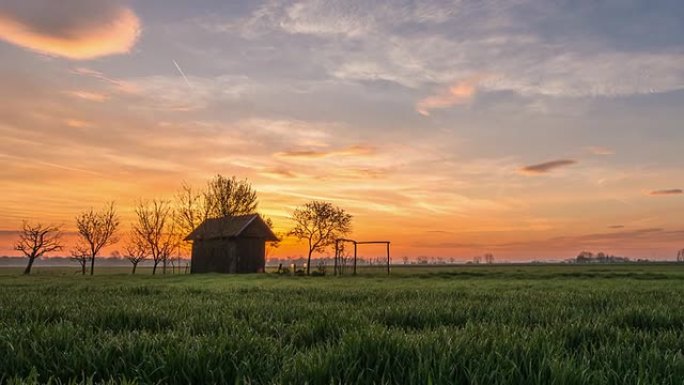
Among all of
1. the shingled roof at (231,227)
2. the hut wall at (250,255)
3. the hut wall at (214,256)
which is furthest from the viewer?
the shingled roof at (231,227)

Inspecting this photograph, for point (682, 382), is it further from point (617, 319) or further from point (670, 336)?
point (617, 319)

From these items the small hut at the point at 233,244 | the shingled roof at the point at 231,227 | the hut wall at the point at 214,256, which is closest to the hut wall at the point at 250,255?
the small hut at the point at 233,244

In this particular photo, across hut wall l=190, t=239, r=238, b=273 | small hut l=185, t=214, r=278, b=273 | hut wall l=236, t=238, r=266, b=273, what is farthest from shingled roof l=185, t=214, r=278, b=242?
hut wall l=236, t=238, r=266, b=273

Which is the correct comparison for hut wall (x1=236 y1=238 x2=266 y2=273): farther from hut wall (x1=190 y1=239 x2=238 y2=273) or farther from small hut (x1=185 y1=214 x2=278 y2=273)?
hut wall (x1=190 y1=239 x2=238 y2=273)

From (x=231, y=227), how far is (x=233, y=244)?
269cm

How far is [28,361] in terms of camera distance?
398 cm

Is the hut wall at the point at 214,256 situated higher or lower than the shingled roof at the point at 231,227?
lower

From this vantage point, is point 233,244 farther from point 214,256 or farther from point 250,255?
point 214,256

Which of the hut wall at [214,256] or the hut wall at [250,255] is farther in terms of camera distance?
the hut wall at [250,255]

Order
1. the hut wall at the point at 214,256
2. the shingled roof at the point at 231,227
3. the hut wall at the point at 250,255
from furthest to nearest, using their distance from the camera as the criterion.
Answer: the shingled roof at the point at 231,227
the hut wall at the point at 250,255
the hut wall at the point at 214,256

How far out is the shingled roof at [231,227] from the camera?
2692 inches

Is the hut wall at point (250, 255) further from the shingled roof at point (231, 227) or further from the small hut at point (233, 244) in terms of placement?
the shingled roof at point (231, 227)

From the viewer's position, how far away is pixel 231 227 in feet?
228

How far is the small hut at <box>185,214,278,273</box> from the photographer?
224 feet
